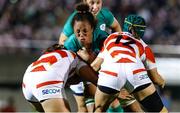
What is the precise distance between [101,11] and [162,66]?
23.7ft

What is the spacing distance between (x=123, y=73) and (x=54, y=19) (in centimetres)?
930

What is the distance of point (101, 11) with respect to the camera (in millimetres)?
9016

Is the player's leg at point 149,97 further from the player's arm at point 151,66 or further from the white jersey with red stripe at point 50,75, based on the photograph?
the white jersey with red stripe at point 50,75

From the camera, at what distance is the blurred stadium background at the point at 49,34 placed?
15.9m

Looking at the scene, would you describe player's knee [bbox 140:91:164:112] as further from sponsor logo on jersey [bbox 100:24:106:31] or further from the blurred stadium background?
the blurred stadium background

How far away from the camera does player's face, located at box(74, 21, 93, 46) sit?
7811mm

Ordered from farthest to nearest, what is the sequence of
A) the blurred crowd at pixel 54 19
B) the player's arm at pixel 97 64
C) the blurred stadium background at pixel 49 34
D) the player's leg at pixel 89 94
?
the blurred crowd at pixel 54 19 → the blurred stadium background at pixel 49 34 → the player's leg at pixel 89 94 → the player's arm at pixel 97 64

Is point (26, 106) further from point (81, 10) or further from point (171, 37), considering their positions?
point (81, 10)

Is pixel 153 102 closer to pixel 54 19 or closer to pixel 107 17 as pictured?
pixel 107 17

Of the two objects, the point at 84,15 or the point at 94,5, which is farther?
the point at 94,5

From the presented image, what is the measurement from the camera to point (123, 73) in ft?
25.7

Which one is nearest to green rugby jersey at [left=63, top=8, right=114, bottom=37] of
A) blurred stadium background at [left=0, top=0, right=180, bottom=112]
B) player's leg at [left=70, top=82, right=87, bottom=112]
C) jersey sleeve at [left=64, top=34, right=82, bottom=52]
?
jersey sleeve at [left=64, top=34, right=82, bottom=52]

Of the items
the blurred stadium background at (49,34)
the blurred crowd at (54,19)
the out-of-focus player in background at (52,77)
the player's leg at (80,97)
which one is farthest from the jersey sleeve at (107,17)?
the blurred crowd at (54,19)

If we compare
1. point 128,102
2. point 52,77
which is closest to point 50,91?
point 52,77
